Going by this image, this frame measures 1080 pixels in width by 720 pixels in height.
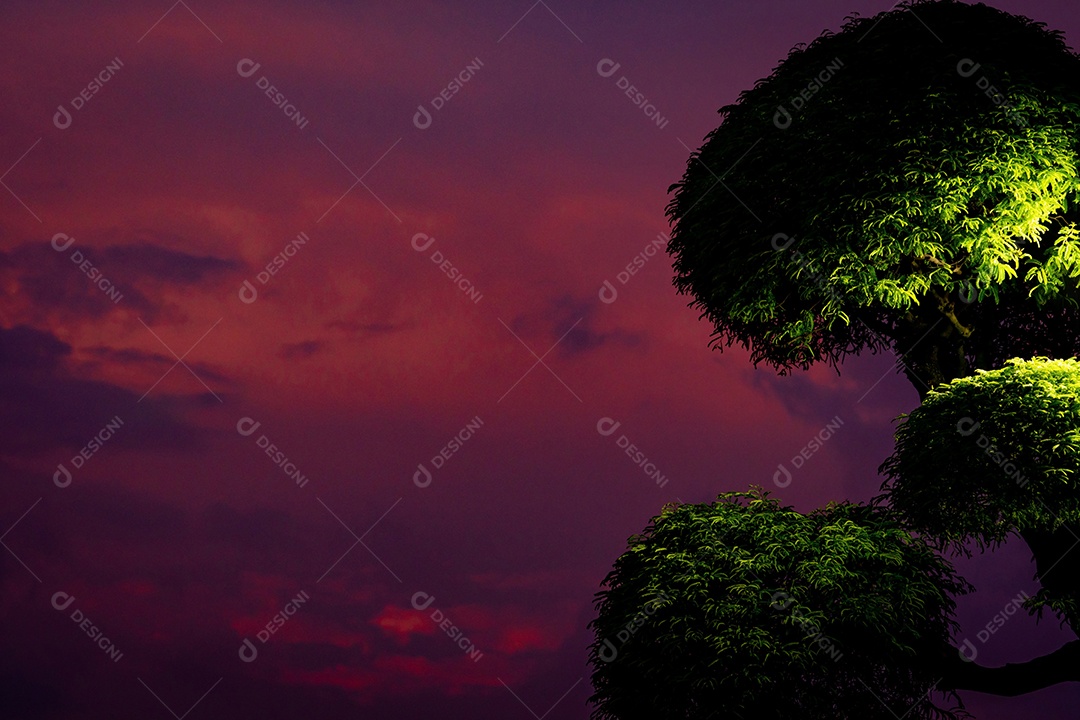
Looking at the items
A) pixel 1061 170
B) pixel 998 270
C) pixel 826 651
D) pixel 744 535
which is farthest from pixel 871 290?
pixel 826 651

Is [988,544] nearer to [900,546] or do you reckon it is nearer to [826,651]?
[900,546]

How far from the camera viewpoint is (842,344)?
54.6 ft

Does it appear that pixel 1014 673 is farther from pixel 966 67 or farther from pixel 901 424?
pixel 966 67

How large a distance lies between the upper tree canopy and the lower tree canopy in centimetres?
292

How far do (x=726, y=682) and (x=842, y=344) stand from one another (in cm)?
656

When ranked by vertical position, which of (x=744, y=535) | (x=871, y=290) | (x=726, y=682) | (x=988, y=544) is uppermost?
(x=871, y=290)

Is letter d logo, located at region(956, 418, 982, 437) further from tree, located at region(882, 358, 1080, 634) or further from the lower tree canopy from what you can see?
the lower tree canopy

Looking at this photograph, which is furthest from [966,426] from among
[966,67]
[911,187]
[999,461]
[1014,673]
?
[966,67]

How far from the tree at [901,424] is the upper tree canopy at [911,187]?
0.10 feet

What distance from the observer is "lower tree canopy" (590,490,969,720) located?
12164mm

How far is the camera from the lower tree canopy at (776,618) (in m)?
12.2

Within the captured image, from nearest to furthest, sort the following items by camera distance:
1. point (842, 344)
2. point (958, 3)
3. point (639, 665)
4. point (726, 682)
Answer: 1. point (726, 682)
2. point (639, 665)
3. point (958, 3)
4. point (842, 344)

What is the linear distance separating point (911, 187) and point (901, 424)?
2870 mm

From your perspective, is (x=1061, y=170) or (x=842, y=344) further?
(x=842, y=344)
